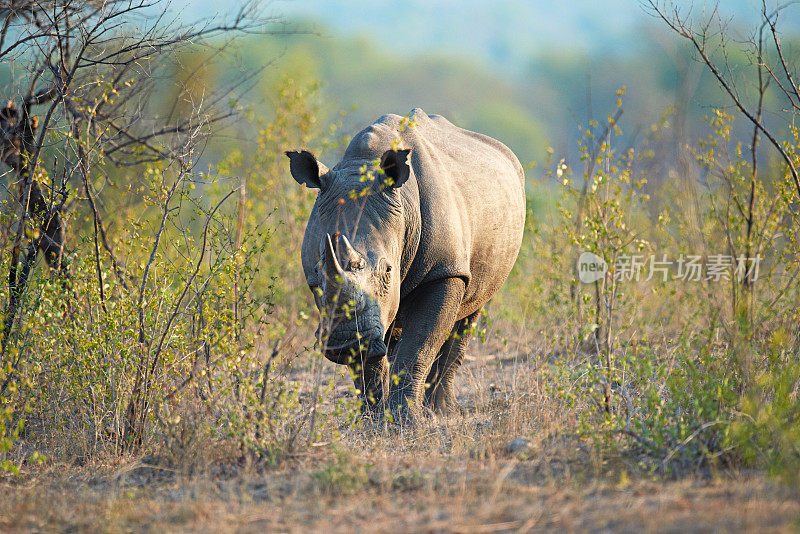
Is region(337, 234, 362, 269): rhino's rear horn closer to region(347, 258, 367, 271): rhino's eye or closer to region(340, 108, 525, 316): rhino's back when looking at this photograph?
region(347, 258, 367, 271): rhino's eye

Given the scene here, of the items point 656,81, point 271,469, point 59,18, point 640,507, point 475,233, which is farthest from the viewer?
point 656,81

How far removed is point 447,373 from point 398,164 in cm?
238

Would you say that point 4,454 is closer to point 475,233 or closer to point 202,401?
point 202,401

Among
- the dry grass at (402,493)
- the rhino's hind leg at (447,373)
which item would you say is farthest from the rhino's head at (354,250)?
the rhino's hind leg at (447,373)

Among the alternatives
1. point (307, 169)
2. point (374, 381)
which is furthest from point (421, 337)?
point (307, 169)

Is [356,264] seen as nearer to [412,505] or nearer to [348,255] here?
[348,255]

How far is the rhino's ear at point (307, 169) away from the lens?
5836mm

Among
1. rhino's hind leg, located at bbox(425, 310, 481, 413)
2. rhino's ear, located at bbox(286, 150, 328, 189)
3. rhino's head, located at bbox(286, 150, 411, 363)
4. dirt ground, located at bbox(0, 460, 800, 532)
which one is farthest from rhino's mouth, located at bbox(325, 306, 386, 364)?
rhino's hind leg, located at bbox(425, 310, 481, 413)

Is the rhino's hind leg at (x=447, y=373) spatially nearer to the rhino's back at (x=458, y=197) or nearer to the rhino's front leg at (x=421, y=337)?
the rhino's back at (x=458, y=197)

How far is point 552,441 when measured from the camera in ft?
16.7

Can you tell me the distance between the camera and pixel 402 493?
170 inches

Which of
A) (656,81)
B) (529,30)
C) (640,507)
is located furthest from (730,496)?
(529,30)

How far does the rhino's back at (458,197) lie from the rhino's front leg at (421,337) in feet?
0.44

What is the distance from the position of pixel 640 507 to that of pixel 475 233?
3376 mm
